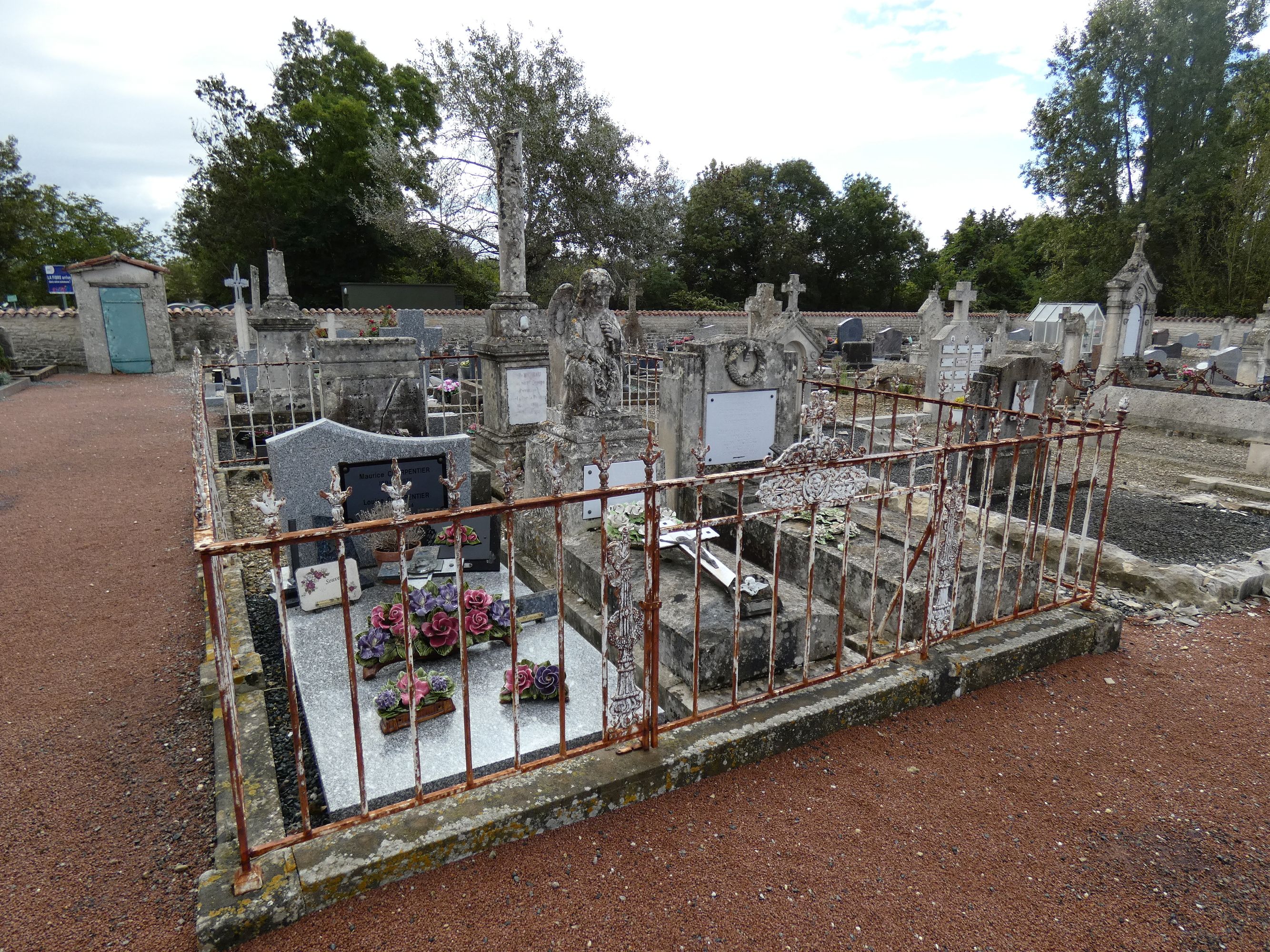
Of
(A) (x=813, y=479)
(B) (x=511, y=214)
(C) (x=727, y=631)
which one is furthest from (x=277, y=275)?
(A) (x=813, y=479)

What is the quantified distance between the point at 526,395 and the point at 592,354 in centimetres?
326

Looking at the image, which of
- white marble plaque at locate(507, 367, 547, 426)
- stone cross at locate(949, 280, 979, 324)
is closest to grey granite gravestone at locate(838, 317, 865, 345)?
stone cross at locate(949, 280, 979, 324)

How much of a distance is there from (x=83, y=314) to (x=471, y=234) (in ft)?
40.0

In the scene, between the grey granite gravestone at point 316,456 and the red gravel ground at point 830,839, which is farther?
the grey granite gravestone at point 316,456

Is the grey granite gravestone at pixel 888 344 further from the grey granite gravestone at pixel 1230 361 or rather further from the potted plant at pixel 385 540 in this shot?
the potted plant at pixel 385 540

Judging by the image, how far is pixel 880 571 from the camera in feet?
14.2

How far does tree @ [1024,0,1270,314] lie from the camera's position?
26000 millimetres

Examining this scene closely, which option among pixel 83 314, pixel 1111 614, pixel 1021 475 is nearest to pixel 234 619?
pixel 1111 614

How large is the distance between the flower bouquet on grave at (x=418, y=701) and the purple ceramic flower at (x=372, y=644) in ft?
0.94

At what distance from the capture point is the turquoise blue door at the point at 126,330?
17641 mm

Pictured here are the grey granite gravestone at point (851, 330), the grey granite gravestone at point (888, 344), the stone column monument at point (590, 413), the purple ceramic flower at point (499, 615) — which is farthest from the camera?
the grey granite gravestone at point (851, 330)

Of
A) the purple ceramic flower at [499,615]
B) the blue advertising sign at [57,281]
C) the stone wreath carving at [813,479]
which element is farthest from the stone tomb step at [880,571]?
the blue advertising sign at [57,281]

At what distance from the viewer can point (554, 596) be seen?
4.66 m

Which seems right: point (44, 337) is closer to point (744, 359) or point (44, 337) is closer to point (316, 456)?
point (316, 456)
